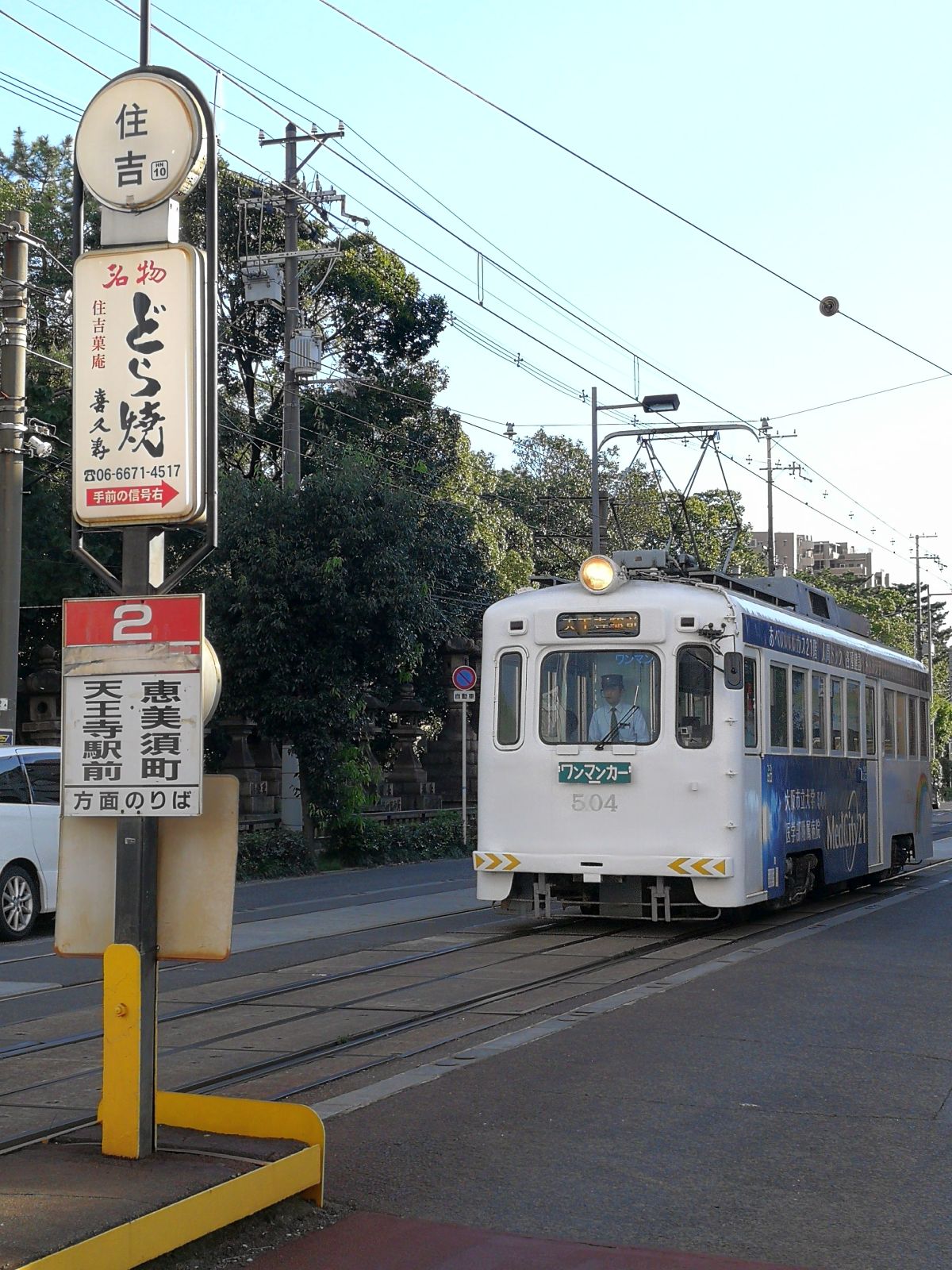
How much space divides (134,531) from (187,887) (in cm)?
126

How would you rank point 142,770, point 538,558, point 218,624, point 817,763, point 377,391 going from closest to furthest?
1. point 142,770
2. point 817,763
3. point 218,624
4. point 377,391
5. point 538,558

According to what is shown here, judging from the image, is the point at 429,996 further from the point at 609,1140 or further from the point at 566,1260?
the point at 566,1260

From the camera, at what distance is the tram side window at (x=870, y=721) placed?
18339 millimetres

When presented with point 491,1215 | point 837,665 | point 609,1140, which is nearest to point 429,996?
point 609,1140

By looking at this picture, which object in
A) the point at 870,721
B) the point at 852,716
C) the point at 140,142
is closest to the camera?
the point at 140,142

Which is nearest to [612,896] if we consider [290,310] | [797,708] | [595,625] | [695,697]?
[695,697]

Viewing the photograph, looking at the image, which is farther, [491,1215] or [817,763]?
[817,763]

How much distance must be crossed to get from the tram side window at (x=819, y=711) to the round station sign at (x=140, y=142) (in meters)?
11.3

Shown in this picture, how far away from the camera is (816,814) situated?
1598 cm

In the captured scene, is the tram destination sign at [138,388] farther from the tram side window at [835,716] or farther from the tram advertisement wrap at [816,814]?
the tram side window at [835,716]

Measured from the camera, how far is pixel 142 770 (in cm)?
543

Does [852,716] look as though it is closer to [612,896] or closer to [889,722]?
[889,722]

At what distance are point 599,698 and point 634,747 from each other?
544 mm

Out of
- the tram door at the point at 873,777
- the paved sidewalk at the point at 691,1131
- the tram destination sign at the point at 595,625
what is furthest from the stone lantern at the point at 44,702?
the paved sidewalk at the point at 691,1131
